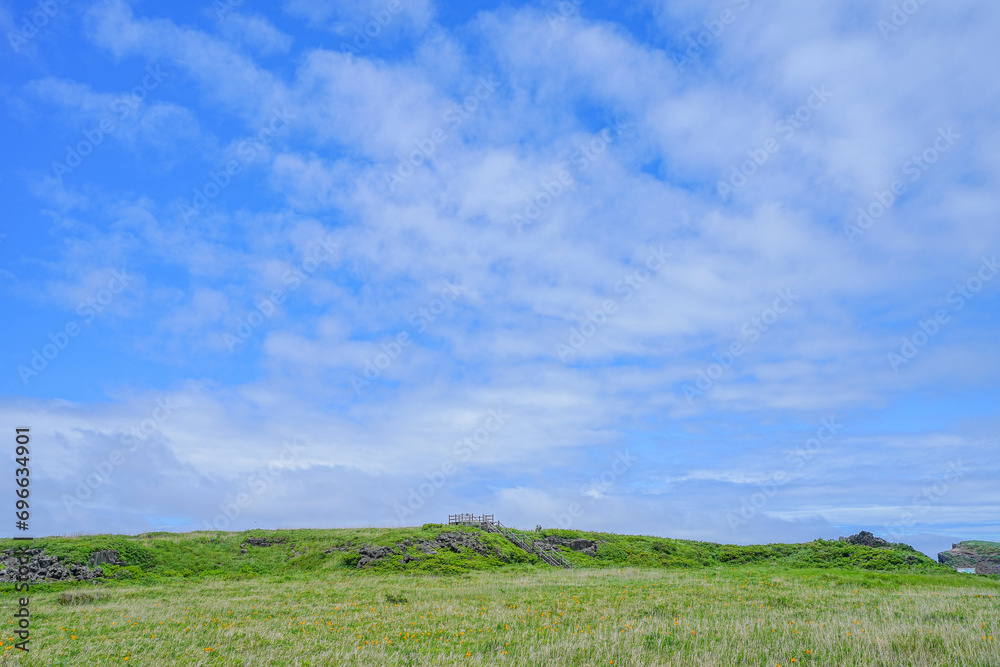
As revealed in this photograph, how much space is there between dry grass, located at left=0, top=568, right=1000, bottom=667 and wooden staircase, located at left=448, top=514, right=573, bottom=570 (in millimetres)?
24019

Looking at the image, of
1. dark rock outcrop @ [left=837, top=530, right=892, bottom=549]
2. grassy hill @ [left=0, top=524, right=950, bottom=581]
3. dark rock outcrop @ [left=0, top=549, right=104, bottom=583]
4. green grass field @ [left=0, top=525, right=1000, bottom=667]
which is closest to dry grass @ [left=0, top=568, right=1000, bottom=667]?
green grass field @ [left=0, top=525, right=1000, bottom=667]

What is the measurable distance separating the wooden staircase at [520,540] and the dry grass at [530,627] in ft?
78.8

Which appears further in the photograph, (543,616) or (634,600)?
(634,600)

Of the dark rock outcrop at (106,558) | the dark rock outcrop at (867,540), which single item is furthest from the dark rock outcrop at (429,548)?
the dark rock outcrop at (867,540)

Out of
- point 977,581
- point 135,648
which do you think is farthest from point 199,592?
point 977,581

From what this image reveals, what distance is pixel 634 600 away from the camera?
22.3 m

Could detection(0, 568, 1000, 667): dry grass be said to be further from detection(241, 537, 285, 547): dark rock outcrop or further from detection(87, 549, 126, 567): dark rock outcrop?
detection(241, 537, 285, 547): dark rock outcrop

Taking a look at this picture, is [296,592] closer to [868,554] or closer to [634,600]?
[634,600]

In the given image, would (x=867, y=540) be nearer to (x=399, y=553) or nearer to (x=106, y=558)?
(x=399, y=553)

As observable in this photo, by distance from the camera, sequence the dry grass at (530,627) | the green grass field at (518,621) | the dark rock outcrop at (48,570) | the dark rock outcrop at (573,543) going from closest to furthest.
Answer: the dry grass at (530,627)
the green grass field at (518,621)
the dark rock outcrop at (48,570)
the dark rock outcrop at (573,543)

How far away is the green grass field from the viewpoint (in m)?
12.7

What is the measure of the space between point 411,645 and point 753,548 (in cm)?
5200

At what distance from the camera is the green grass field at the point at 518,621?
12688 mm

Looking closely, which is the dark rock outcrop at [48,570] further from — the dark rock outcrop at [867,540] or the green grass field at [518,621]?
the dark rock outcrop at [867,540]
